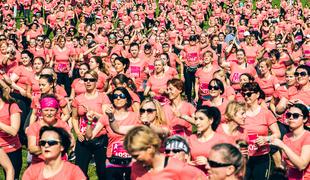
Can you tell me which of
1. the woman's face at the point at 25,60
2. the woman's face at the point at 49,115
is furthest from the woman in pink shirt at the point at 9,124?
the woman's face at the point at 25,60

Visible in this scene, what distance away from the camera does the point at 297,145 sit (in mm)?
6801

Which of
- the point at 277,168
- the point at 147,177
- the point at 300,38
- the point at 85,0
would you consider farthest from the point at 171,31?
the point at 147,177

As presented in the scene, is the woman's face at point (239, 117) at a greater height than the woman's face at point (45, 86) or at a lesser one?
lesser

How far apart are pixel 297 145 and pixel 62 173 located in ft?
9.50

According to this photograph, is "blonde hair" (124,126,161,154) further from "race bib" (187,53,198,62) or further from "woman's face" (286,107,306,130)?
"race bib" (187,53,198,62)

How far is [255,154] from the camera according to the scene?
830 cm

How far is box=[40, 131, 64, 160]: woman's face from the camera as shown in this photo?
5.70m

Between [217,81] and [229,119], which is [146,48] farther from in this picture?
[229,119]

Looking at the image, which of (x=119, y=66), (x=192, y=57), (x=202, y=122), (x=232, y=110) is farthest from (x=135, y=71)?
(x=202, y=122)

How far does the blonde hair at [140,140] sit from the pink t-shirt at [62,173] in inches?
25.5

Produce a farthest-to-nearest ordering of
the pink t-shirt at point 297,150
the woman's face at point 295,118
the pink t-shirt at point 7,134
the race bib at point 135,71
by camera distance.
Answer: the race bib at point 135,71 → the pink t-shirt at point 7,134 → the woman's face at point 295,118 → the pink t-shirt at point 297,150

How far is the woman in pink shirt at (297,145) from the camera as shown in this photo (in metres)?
6.43

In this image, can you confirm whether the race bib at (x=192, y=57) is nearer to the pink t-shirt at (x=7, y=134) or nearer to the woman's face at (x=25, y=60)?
the woman's face at (x=25, y=60)

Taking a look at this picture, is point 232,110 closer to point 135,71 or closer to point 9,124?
point 9,124
